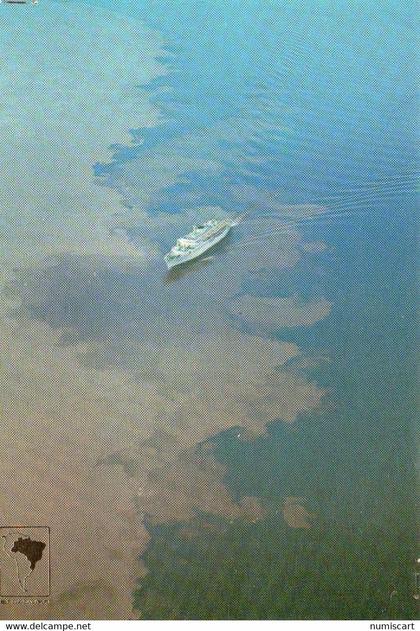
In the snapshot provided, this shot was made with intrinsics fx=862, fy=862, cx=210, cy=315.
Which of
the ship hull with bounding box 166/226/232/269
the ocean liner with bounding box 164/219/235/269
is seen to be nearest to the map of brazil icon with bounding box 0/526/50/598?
the ship hull with bounding box 166/226/232/269

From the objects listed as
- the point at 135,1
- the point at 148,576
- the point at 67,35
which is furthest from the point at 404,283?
the point at 135,1

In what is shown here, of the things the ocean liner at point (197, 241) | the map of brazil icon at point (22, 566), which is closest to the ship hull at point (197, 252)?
the ocean liner at point (197, 241)

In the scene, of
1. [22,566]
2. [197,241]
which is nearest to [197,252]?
[197,241]

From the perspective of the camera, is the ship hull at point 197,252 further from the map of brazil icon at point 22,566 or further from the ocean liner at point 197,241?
the map of brazil icon at point 22,566

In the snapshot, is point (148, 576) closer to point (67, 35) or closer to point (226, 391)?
point (226, 391)

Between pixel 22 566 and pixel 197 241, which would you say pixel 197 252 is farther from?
pixel 22 566
